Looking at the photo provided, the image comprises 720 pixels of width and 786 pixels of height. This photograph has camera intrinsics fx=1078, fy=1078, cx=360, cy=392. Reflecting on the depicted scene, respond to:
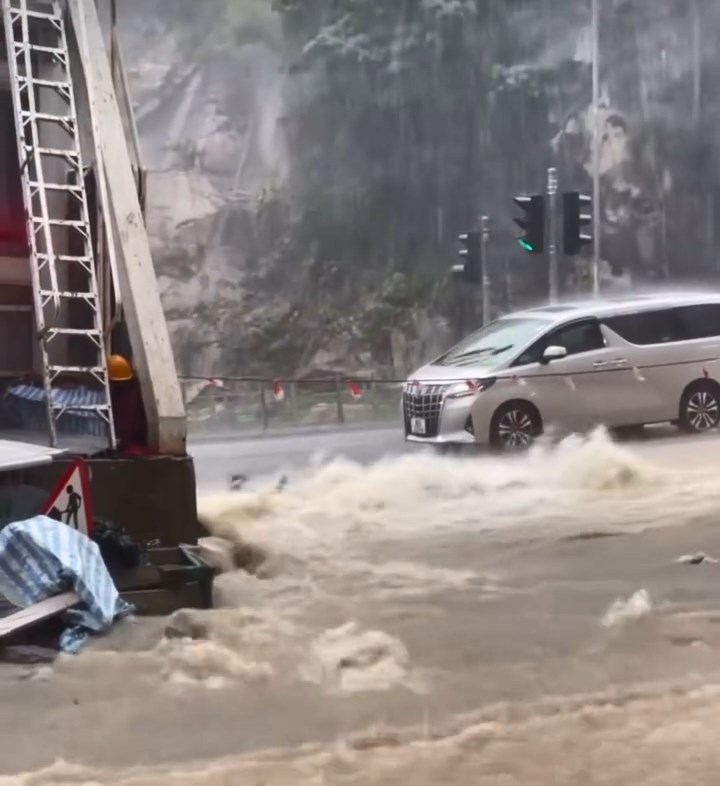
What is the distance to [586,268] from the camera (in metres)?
4.66

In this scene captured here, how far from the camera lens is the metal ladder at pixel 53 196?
12.9ft

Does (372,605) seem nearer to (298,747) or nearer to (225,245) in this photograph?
(298,747)

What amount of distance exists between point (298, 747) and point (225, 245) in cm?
230

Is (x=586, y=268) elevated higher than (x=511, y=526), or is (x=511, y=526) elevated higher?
(x=586, y=268)

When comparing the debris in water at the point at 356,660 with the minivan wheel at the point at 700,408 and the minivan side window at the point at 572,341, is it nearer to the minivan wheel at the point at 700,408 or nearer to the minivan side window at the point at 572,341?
the minivan side window at the point at 572,341

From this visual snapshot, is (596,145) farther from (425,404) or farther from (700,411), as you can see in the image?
(425,404)

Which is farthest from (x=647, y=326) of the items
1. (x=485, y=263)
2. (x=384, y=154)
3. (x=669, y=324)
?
(x=384, y=154)

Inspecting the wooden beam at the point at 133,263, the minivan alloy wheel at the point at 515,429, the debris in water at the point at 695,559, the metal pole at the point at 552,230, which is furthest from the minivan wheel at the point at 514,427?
the wooden beam at the point at 133,263

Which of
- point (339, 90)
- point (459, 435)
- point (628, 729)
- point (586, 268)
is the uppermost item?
point (339, 90)

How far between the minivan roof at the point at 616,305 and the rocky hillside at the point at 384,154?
0.29 feet

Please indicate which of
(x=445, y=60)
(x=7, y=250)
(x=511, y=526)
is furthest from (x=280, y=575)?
(x=445, y=60)

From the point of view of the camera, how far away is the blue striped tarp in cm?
396

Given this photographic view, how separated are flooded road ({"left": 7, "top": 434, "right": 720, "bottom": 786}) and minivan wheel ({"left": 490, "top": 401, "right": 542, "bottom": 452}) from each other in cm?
8

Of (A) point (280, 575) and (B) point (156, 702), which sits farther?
(A) point (280, 575)
